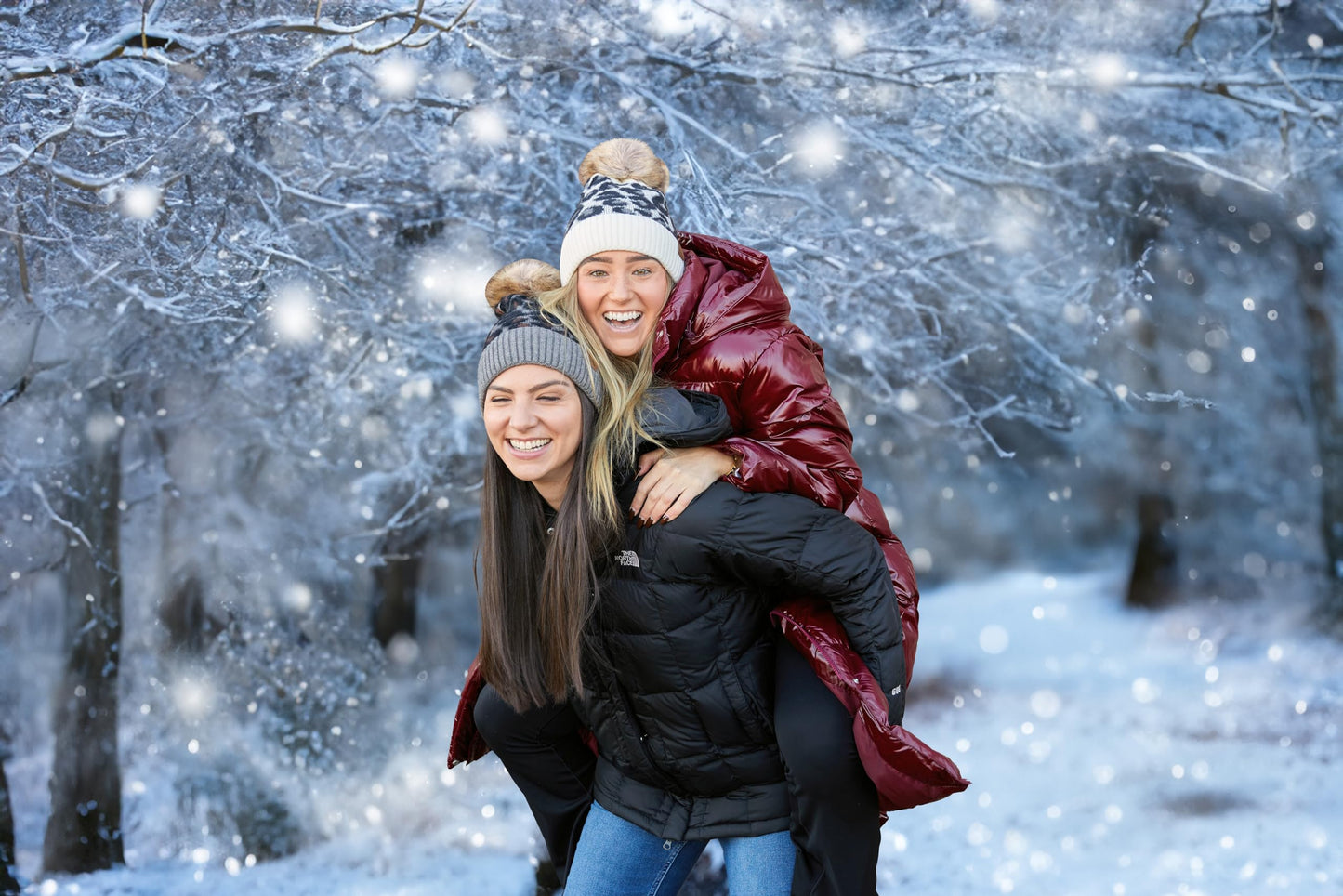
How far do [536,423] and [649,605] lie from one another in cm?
33

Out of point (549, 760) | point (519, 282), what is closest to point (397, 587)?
point (549, 760)

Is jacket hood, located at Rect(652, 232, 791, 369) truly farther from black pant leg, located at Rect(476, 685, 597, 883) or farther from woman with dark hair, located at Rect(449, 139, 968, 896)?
black pant leg, located at Rect(476, 685, 597, 883)

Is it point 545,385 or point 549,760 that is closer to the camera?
point 545,385

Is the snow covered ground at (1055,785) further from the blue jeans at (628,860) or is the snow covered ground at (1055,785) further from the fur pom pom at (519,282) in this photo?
the fur pom pom at (519,282)

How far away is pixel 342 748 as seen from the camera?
11.0 feet

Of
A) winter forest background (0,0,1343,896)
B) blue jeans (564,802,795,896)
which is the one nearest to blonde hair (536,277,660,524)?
blue jeans (564,802,795,896)

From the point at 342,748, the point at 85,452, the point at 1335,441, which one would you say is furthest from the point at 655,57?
the point at 1335,441

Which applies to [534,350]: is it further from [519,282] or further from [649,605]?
[649,605]

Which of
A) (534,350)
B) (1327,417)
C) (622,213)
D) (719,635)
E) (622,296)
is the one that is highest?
(1327,417)

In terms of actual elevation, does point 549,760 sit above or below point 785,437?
below

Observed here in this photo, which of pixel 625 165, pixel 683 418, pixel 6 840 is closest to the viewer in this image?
pixel 683 418

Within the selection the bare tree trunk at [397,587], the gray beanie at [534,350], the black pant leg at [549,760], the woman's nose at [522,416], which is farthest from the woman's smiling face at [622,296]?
the bare tree trunk at [397,587]

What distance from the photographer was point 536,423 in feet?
5.21

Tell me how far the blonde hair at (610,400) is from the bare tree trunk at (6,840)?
103 inches
